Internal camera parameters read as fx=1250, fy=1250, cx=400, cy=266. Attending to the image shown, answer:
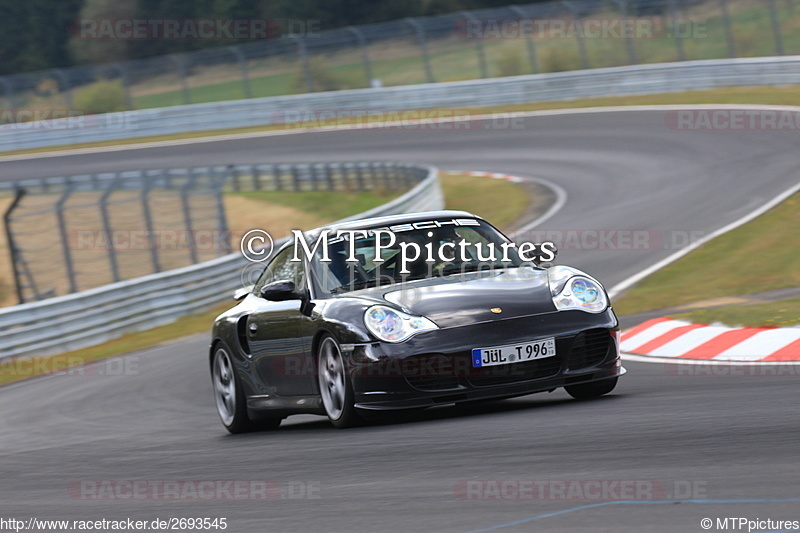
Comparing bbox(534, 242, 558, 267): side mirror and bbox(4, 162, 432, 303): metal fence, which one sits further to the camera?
bbox(4, 162, 432, 303): metal fence

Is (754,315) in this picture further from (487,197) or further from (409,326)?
(487,197)

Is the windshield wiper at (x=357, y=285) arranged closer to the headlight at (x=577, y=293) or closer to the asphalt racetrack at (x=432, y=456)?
the asphalt racetrack at (x=432, y=456)

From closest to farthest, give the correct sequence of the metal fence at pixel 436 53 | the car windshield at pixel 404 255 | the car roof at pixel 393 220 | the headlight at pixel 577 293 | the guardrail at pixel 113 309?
1. the headlight at pixel 577 293
2. the car windshield at pixel 404 255
3. the car roof at pixel 393 220
4. the guardrail at pixel 113 309
5. the metal fence at pixel 436 53

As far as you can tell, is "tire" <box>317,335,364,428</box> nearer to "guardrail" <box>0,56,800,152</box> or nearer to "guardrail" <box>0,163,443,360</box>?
"guardrail" <box>0,163,443,360</box>

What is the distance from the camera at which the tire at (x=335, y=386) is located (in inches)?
285

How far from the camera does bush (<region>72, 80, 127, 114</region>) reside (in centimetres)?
4216

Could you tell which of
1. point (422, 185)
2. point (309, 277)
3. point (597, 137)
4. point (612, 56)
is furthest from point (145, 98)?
point (309, 277)

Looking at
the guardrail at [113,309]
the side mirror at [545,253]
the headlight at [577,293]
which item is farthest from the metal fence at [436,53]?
the headlight at [577,293]

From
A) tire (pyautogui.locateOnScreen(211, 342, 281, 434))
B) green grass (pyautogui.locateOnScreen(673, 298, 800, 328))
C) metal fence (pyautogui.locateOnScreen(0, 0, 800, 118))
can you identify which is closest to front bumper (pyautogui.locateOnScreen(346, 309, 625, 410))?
tire (pyautogui.locateOnScreen(211, 342, 281, 434))

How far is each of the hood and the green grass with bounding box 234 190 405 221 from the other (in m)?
18.7

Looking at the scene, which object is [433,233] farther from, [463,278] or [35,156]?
[35,156]

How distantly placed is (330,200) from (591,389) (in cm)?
2103

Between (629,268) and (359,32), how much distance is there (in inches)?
999

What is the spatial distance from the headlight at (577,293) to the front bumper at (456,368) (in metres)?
0.17
